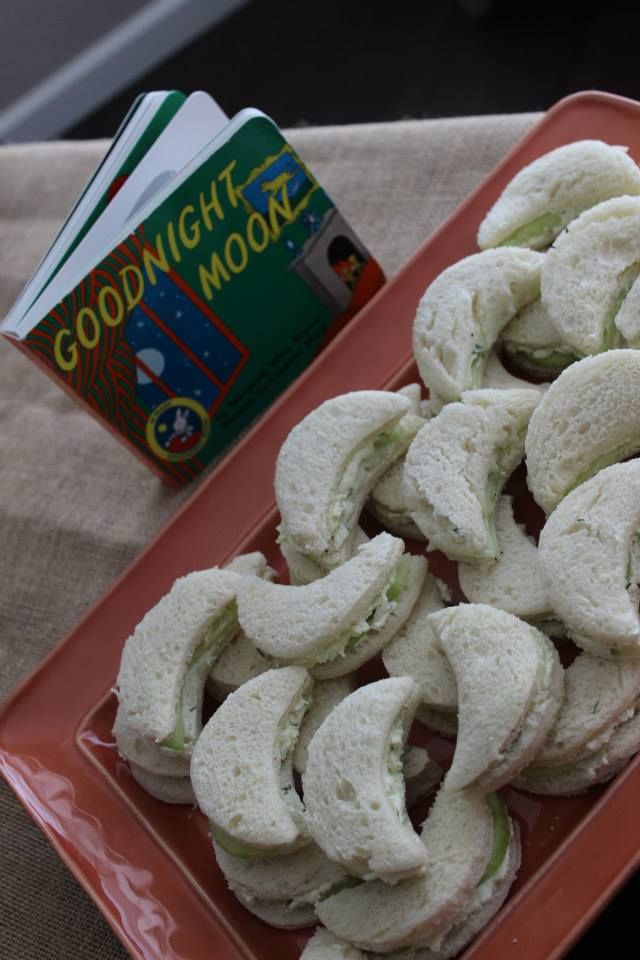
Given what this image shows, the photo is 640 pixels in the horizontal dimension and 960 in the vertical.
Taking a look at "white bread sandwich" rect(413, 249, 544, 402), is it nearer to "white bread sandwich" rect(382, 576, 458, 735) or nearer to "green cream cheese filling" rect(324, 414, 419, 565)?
"green cream cheese filling" rect(324, 414, 419, 565)

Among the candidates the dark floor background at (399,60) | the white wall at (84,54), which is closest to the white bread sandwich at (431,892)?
the dark floor background at (399,60)

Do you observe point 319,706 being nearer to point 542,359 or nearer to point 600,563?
point 600,563

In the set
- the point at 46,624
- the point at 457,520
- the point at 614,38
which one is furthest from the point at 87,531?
the point at 614,38

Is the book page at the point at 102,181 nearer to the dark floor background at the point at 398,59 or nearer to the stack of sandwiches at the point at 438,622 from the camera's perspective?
the stack of sandwiches at the point at 438,622

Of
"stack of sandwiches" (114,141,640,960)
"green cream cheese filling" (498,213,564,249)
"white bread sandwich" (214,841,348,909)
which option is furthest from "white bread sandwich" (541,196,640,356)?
"white bread sandwich" (214,841,348,909)

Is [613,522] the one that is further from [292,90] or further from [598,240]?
[292,90]
